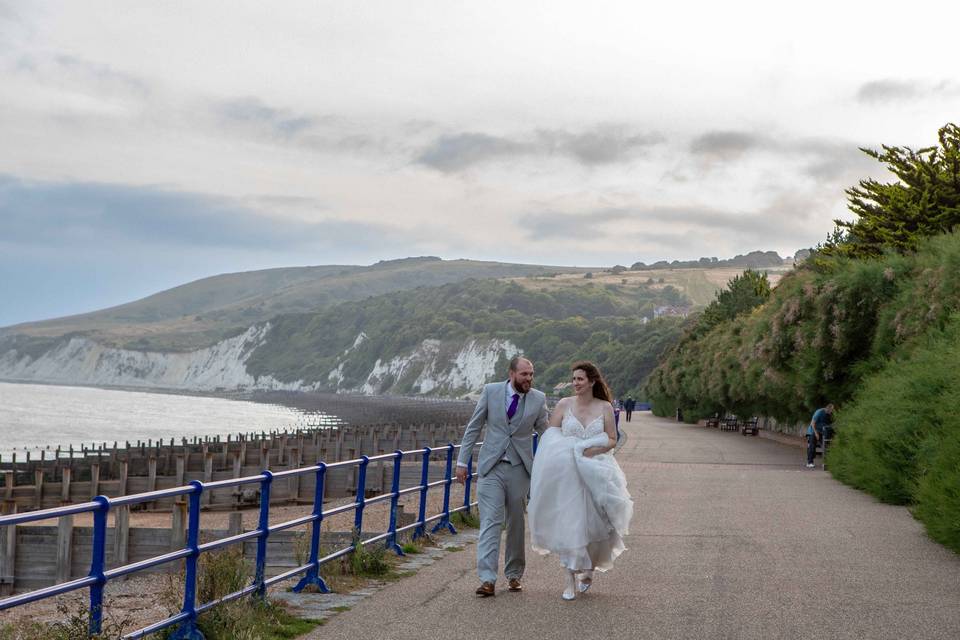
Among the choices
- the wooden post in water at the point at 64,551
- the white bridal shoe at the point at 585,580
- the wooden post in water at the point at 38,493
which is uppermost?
the white bridal shoe at the point at 585,580

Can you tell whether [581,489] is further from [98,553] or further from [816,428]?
[816,428]

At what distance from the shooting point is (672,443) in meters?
45.9

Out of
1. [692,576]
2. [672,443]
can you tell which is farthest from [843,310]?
[692,576]

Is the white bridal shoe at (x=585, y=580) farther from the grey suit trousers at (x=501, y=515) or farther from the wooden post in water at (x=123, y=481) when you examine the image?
the wooden post in water at (x=123, y=481)

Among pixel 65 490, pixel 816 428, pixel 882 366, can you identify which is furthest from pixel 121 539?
pixel 882 366

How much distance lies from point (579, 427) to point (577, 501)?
1.90 ft

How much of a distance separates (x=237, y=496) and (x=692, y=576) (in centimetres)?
2447

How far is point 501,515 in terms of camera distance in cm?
1020

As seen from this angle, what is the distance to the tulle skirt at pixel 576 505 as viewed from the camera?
9930 millimetres

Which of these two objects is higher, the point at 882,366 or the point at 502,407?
the point at 882,366

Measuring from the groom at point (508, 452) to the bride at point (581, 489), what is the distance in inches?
8.2

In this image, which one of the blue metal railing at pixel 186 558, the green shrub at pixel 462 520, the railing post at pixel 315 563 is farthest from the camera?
the green shrub at pixel 462 520

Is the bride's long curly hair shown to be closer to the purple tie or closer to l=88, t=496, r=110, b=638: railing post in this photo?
the purple tie

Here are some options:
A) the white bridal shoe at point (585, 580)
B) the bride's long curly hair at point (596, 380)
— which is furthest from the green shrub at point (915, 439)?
the bride's long curly hair at point (596, 380)
